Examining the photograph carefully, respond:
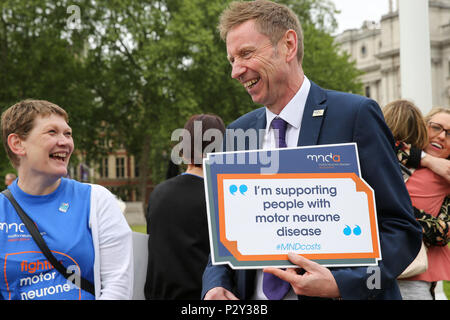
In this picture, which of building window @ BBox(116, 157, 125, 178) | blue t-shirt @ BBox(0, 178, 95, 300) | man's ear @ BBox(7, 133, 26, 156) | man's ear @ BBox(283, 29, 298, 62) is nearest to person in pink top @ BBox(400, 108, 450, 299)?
man's ear @ BBox(283, 29, 298, 62)

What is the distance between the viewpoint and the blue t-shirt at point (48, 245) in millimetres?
2850

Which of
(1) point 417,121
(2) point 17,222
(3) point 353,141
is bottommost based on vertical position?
(2) point 17,222

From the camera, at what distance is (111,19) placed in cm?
2933

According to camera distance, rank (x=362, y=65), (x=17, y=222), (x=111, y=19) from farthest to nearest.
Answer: (x=362, y=65), (x=111, y=19), (x=17, y=222)

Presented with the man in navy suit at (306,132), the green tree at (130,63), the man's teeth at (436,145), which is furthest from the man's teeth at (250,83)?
the green tree at (130,63)

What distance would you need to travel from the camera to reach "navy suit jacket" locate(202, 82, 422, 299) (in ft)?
7.19

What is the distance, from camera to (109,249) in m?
3.03

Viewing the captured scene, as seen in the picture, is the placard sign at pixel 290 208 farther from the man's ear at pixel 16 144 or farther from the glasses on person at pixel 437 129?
the glasses on person at pixel 437 129

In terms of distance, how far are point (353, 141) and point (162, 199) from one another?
1833mm

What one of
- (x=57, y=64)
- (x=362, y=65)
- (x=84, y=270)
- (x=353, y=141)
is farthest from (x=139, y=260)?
(x=362, y=65)

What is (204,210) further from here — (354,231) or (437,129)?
(437,129)

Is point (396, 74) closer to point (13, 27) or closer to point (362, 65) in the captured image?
point (362, 65)

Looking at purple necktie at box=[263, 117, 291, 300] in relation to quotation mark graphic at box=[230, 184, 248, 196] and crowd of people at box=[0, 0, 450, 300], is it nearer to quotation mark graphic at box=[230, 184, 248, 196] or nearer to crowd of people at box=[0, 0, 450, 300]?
crowd of people at box=[0, 0, 450, 300]

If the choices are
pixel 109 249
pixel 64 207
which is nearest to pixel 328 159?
pixel 109 249
